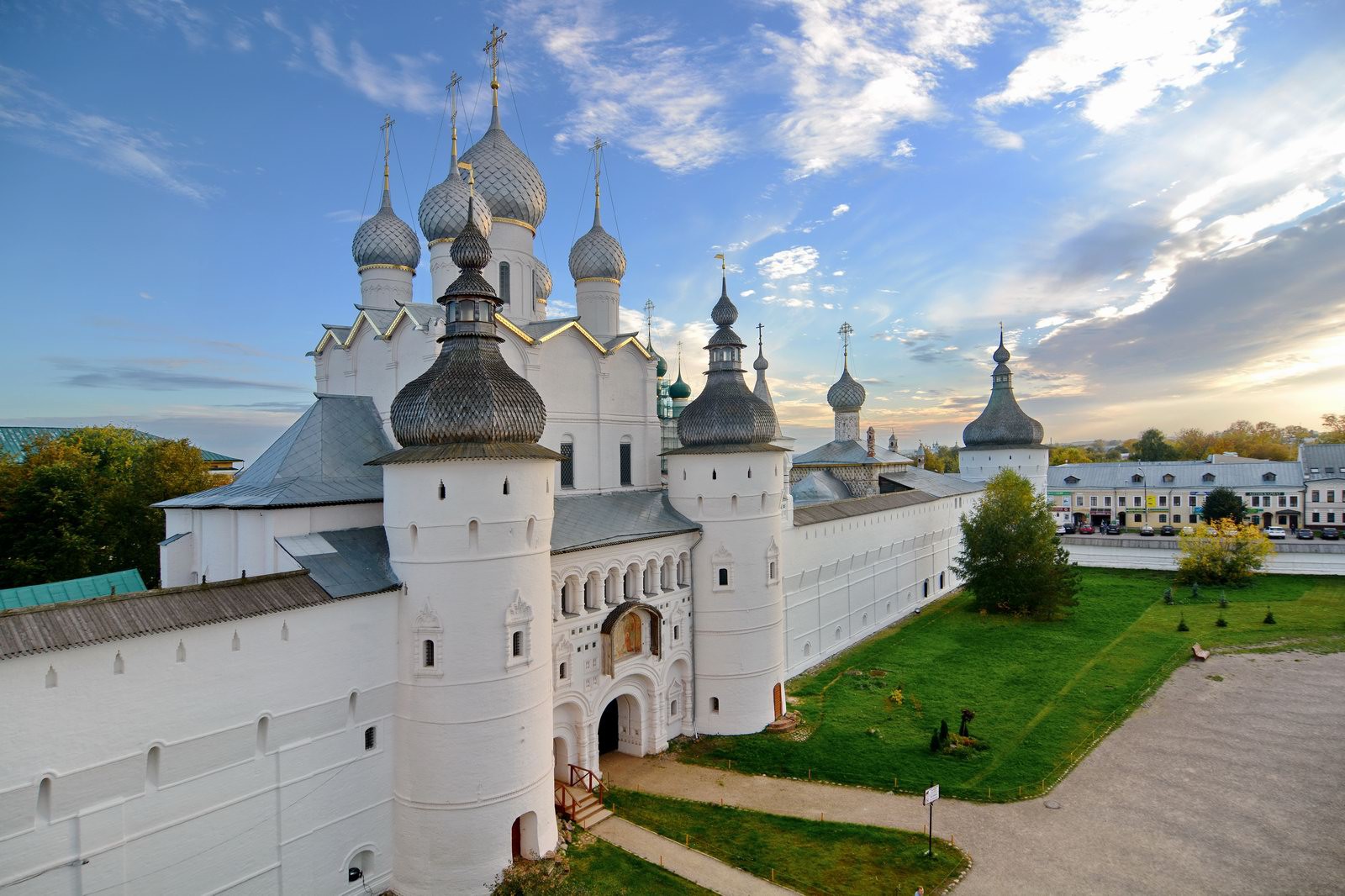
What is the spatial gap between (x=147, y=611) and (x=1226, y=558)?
43.2 meters

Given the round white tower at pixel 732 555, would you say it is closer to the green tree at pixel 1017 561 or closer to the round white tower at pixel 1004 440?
the green tree at pixel 1017 561

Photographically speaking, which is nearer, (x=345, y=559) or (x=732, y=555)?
(x=345, y=559)

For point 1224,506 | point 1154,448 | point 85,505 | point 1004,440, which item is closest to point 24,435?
point 85,505

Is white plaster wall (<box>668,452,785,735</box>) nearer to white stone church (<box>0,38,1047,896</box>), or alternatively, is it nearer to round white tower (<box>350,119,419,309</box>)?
white stone church (<box>0,38,1047,896</box>)

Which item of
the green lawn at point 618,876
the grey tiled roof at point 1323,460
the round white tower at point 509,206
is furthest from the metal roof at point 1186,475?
the green lawn at point 618,876

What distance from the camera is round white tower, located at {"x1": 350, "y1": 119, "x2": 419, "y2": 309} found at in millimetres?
20922

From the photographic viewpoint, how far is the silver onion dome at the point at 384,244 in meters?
20.9

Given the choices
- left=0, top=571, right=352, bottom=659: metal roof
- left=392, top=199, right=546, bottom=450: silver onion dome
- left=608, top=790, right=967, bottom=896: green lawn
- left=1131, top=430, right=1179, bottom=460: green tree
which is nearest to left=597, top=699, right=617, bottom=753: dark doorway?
left=608, top=790, right=967, bottom=896: green lawn

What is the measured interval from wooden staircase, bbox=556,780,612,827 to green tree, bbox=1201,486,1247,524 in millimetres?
47319

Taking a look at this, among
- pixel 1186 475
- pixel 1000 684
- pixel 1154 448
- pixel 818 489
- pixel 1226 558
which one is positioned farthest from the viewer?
pixel 1154 448

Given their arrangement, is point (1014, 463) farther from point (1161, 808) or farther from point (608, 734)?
point (608, 734)

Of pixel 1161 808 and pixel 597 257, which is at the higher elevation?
pixel 597 257

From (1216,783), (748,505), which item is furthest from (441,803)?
(1216,783)

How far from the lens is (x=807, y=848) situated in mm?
13891
